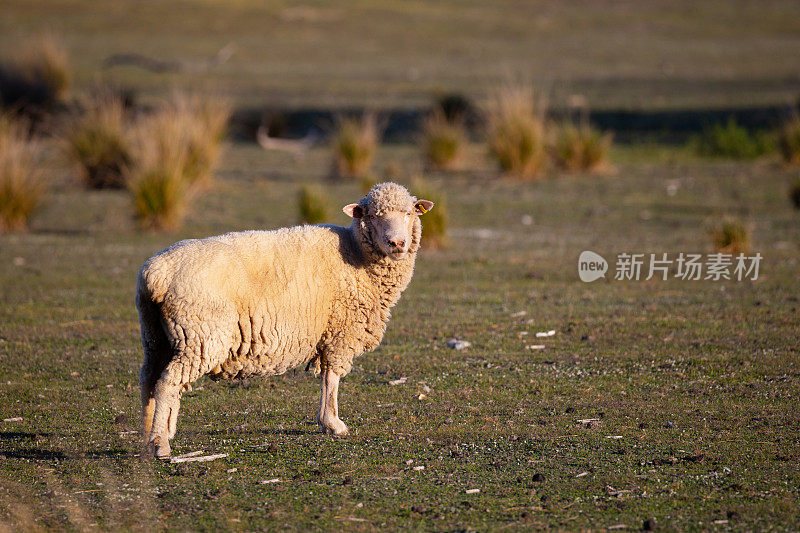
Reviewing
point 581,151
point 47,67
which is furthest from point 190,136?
point 47,67

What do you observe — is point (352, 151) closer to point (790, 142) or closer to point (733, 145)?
point (790, 142)

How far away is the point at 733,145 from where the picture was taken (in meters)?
25.2

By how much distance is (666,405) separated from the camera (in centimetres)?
808

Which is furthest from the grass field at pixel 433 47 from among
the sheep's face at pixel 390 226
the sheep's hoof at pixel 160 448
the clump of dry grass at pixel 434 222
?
the sheep's hoof at pixel 160 448

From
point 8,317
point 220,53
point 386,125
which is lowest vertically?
point 8,317

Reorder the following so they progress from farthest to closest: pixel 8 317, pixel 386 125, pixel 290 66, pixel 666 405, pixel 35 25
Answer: pixel 35 25 < pixel 290 66 < pixel 386 125 < pixel 8 317 < pixel 666 405

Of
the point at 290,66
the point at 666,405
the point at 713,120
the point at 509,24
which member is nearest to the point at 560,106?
the point at 713,120

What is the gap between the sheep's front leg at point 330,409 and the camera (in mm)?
7332

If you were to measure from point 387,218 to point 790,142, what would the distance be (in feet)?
57.6

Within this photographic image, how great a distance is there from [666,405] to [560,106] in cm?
2670

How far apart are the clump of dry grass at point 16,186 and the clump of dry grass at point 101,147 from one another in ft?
8.79

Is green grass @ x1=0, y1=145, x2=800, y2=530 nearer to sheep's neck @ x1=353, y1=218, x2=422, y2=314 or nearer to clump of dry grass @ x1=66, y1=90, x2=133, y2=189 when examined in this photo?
sheep's neck @ x1=353, y1=218, x2=422, y2=314

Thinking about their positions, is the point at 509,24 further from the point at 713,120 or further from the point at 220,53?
the point at 713,120

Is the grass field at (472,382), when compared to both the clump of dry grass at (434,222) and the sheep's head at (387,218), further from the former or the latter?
the sheep's head at (387,218)
